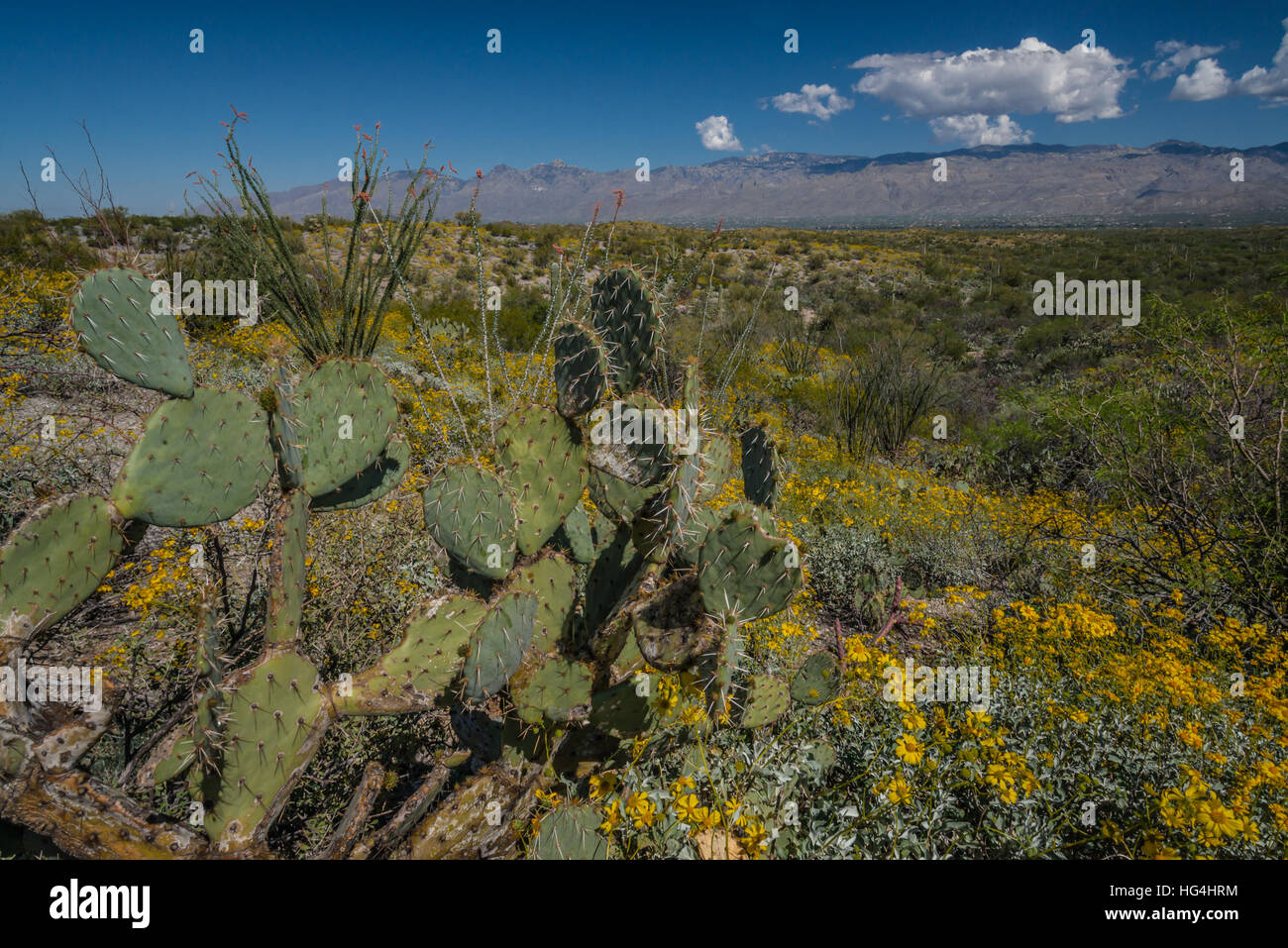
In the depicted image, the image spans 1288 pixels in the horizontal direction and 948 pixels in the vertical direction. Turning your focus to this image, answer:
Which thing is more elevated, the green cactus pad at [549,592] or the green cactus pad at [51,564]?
the green cactus pad at [51,564]

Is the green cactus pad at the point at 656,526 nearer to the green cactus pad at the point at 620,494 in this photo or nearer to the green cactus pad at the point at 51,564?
the green cactus pad at the point at 620,494

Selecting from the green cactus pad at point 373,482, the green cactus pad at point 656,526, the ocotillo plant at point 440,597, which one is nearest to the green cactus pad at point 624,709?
the ocotillo plant at point 440,597

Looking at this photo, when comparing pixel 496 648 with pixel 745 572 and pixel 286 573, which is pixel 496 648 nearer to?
pixel 286 573

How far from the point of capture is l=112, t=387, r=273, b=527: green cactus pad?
69.0 inches

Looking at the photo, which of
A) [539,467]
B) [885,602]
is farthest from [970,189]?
[539,467]

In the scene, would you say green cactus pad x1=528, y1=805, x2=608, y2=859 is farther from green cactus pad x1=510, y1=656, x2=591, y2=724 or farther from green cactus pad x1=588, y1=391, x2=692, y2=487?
green cactus pad x1=588, y1=391, x2=692, y2=487

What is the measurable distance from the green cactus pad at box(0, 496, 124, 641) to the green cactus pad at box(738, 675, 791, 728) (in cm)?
208

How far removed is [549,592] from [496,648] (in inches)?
13.0

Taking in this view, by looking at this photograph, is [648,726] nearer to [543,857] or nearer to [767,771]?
[543,857]

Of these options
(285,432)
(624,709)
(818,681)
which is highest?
(285,432)

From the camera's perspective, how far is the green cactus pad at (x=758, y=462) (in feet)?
7.01

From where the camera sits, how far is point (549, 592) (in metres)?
2.03

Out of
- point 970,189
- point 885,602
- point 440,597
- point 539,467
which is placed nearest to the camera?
point 539,467
